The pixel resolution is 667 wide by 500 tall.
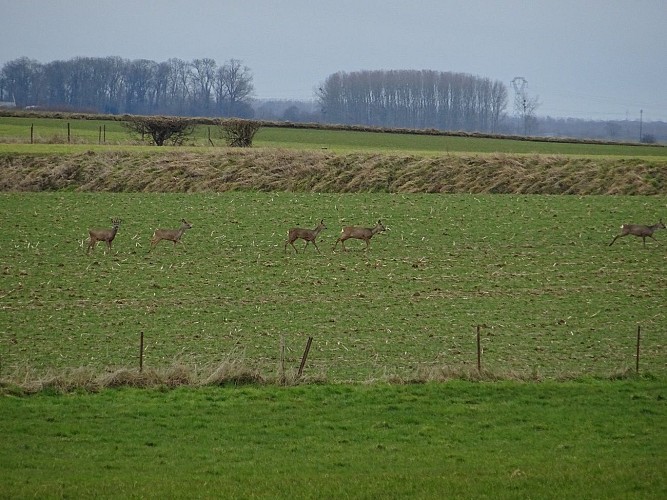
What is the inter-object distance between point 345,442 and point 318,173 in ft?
120

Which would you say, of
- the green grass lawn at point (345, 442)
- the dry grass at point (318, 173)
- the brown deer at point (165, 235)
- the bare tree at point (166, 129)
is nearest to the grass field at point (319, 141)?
the bare tree at point (166, 129)

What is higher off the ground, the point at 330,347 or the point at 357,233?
the point at 357,233

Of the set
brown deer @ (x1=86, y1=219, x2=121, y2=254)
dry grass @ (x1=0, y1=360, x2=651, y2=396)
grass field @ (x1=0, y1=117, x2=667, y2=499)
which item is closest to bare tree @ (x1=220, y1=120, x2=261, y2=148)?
grass field @ (x1=0, y1=117, x2=667, y2=499)

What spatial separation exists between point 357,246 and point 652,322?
12719mm

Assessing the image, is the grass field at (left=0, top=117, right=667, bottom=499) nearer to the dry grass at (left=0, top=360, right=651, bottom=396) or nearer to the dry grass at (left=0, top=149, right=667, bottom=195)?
the dry grass at (left=0, top=360, right=651, bottom=396)

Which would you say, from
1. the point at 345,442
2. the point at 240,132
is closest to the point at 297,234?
the point at 345,442

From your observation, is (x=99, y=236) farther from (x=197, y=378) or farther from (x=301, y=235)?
(x=197, y=378)

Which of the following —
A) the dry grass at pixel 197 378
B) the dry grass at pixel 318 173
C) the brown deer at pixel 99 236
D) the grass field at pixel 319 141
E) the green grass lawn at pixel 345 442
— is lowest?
the green grass lawn at pixel 345 442

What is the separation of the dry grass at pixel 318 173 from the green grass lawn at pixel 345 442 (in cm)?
3199

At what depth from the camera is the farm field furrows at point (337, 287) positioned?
20.7 m

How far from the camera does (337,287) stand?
27.8m

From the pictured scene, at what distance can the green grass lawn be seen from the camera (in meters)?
11.9

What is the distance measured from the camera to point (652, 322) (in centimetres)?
2402

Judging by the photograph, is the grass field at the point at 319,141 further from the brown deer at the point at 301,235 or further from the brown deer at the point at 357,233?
the brown deer at the point at 357,233
